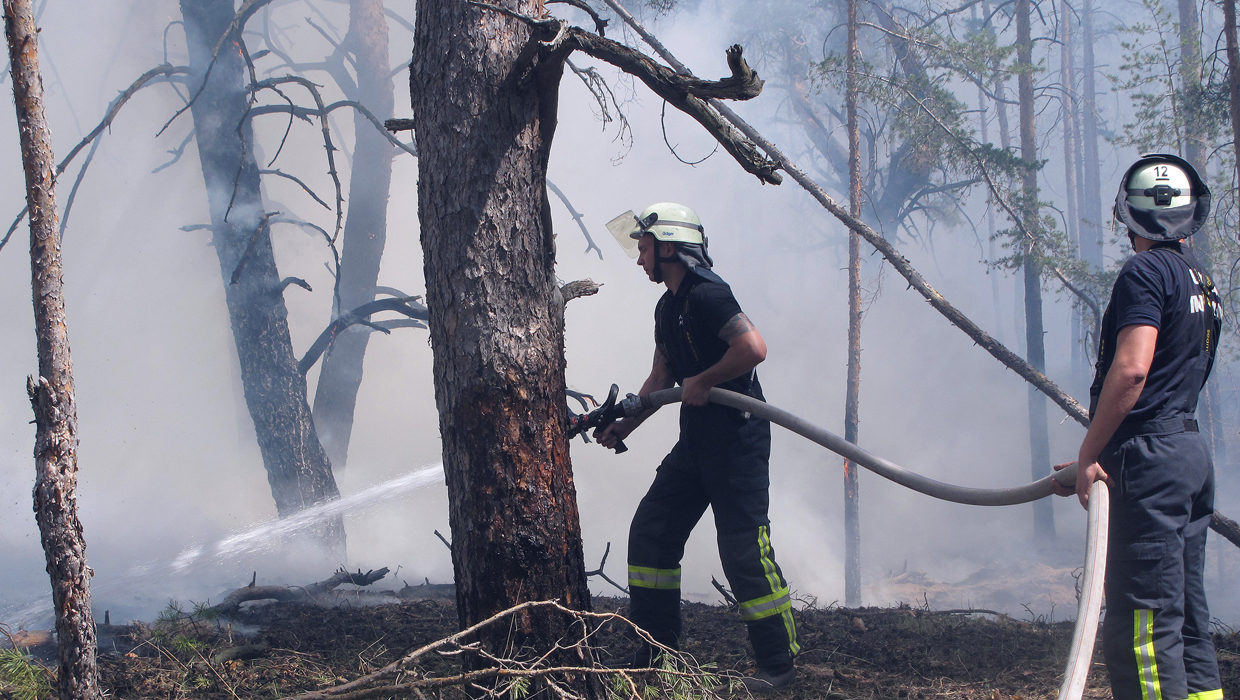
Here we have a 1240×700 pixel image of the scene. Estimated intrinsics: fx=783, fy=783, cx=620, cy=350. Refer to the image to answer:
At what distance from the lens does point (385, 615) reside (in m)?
4.49

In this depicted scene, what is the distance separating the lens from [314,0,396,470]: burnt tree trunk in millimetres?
11359

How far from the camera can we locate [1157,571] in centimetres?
240

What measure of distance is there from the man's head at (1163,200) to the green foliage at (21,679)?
4231mm

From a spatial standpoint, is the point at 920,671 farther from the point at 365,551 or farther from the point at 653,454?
the point at 653,454

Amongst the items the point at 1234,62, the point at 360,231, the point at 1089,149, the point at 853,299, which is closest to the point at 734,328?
the point at 1234,62

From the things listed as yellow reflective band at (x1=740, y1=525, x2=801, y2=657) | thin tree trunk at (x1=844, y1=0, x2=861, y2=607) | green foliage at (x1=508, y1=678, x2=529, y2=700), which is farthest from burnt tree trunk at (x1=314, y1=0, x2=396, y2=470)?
green foliage at (x1=508, y1=678, x2=529, y2=700)

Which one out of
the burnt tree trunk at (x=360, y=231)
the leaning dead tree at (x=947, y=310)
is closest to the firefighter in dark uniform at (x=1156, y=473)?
the leaning dead tree at (x=947, y=310)

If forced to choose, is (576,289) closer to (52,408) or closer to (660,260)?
(660,260)

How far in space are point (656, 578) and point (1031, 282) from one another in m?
13.6

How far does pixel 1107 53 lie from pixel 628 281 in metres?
59.4

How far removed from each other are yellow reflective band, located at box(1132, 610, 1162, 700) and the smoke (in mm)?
6835

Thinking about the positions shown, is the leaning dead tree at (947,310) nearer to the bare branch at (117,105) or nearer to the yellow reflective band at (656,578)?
the yellow reflective band at (656,578)

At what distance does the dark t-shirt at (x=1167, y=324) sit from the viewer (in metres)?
2.49

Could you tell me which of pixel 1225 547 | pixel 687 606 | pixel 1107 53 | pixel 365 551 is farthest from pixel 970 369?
pixel 1107 53
